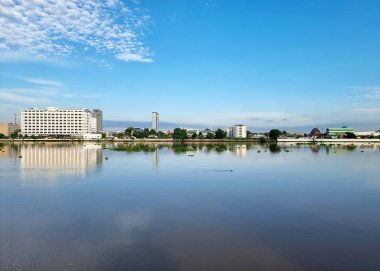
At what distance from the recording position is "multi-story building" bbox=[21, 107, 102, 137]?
18788cm

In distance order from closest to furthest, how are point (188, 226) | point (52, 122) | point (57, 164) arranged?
1. point (188, 226)
2. point (57, 164)
3. point (52, 122)

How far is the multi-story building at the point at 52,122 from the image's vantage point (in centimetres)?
18788

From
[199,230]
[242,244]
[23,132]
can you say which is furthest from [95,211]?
[23,132]

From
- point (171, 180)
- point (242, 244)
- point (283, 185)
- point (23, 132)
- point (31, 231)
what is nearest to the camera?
point (242, 244)

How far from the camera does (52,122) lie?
190 metres

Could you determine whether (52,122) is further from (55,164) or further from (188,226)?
(188,226)

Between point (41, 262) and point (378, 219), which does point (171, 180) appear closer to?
point (378, 219)

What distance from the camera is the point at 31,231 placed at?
12.8 m

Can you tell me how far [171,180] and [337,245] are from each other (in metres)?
17.4

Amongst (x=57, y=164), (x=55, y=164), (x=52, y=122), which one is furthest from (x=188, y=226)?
(x=52, y=122)

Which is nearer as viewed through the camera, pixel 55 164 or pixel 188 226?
pixel 188 226

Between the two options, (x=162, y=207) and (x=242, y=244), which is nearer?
(x=242, y=244)

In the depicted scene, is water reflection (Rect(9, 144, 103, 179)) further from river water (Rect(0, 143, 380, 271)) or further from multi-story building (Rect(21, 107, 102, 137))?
multi-story building (Rect(21, 107, 102, 137))

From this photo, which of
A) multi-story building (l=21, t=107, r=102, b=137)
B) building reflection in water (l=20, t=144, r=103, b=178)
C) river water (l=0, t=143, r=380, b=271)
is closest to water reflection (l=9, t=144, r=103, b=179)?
building reflection in water (l=20, t=144, r=103, b=178)
